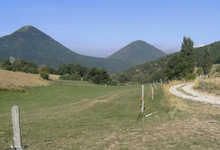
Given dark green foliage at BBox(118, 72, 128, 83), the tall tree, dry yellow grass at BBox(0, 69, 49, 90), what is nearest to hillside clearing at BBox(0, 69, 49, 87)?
dry yellow grass at BBox(0, 69, 49, 90)

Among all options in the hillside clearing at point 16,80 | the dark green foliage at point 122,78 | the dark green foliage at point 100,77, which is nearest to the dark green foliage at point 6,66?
the dark green foliage at point 100,77

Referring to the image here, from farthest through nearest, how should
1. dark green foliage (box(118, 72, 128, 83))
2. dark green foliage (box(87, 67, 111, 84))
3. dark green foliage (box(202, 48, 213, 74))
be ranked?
dark green foliage (box(118, 72, 128, 83)) < dark green foliage (box(87, 67, 111, 84)) < dark green foliage (box(202, 48, 213, 74))

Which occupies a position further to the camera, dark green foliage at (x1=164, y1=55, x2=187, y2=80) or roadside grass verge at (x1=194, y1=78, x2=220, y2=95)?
dark green foliage at (x1=164, y1=55, x2=187, y2=80)

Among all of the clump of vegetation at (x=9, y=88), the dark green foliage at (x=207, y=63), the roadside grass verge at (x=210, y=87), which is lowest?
the clump of vegetation at (x=9, y=88)

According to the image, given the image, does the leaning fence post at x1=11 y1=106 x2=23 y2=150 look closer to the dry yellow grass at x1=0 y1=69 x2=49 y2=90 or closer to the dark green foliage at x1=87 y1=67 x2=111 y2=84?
the dry yellow grass at x1=0 y1=69 x2=49 y2=90

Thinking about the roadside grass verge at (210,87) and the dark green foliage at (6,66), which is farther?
the dark green foliage at (6,66)

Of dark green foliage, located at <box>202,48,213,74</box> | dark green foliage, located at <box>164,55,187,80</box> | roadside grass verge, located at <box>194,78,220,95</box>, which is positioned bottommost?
roadside grass verge, located at <box>194,78,220,95</box>

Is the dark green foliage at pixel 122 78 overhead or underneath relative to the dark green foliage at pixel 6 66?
underneath

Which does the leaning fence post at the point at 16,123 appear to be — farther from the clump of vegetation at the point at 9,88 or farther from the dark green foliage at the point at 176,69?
the dark green foliage at the point at 176,69

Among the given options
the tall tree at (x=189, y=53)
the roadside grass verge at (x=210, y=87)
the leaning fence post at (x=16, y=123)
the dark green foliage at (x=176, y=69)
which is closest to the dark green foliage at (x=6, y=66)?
the dark green foliage at (x=176, y=69)

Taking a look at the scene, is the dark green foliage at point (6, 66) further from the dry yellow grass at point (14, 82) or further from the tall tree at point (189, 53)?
the tall tree at point (189, 53)

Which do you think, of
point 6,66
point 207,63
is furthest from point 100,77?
point 6,66

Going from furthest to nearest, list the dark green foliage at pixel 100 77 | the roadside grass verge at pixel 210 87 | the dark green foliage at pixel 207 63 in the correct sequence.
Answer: the dark green foliage at pixel 100 77
the dark green foliage at pixel 207 63
the roadside grass verge at pixel 210 87

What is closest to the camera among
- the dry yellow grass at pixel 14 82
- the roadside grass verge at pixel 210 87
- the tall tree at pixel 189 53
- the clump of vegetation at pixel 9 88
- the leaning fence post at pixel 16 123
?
the leaning fence post at pixel 16 123
